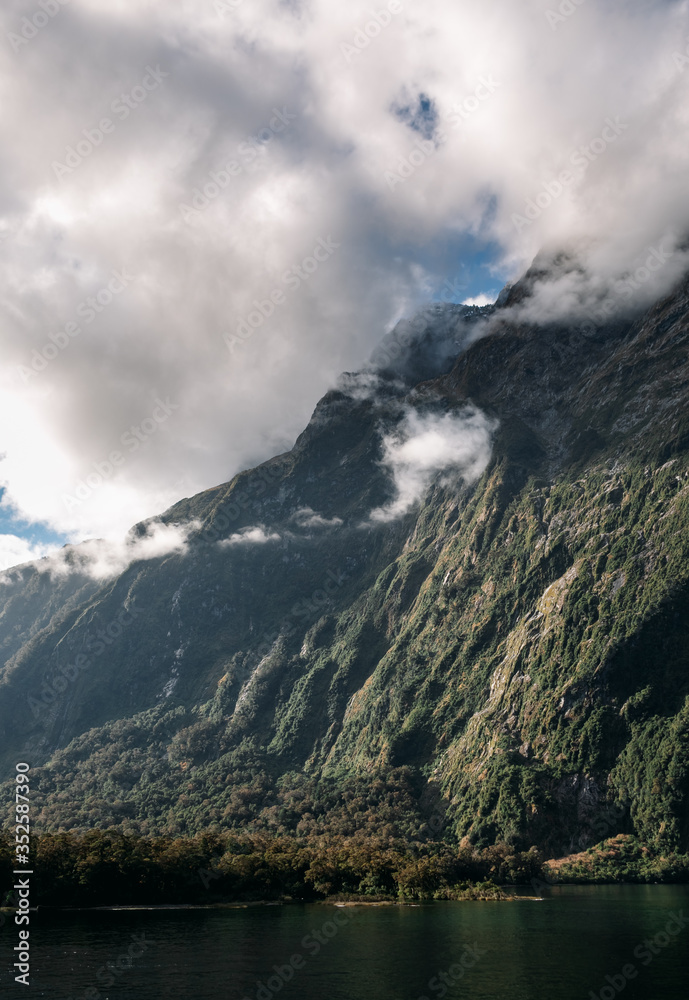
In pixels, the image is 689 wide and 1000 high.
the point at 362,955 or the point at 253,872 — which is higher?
the point at 362,955

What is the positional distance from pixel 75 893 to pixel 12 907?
39.2 ft

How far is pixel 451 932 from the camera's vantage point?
99.0m

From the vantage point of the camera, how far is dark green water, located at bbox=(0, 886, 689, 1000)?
66188mm

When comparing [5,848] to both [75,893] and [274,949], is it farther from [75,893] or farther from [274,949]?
[274,949]

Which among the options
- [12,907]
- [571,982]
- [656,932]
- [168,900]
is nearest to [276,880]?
[168,900]

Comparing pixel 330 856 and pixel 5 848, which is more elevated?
pixel 5 848

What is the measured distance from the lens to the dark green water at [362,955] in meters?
66.2

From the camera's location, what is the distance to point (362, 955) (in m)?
82.2

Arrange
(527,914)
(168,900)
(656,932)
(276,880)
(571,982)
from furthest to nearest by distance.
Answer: (276,880)
(168,900)
(527,914)
(656,932)
(571,982)

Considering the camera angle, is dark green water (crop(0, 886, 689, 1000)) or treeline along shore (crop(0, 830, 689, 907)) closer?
dark green water (crop(0, 886, 689, 1000))

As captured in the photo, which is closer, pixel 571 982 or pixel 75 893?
pixel 571 982

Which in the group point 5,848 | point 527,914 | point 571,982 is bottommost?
point 527,914

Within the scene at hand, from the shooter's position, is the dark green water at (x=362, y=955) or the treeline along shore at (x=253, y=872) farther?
the treeline along shore at (x=253, y=872)

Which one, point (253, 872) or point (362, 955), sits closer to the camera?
point (362, 955)
